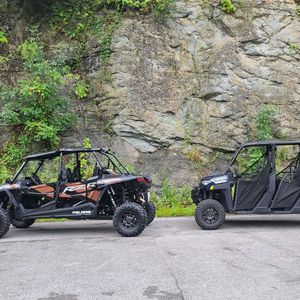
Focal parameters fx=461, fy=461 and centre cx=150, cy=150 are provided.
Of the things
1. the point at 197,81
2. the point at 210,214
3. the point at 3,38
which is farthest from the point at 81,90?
the point at 210,214

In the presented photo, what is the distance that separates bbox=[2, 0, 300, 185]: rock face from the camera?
16.2 m

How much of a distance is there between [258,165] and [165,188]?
186 inches

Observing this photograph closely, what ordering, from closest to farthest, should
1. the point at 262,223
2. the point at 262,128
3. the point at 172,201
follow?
1. the point at 262,223
2. the point at 172,201
3. the point at 262,128

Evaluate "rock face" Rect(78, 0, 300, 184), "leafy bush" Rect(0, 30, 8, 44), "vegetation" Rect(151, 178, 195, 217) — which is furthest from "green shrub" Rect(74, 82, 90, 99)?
"vegetation" Rect(151, 178, 195, 217)

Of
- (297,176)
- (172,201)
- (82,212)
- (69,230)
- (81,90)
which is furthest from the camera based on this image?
(81,90)

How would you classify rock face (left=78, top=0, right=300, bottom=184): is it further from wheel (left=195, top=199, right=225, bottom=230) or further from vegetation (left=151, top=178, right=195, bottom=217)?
wheel (left=195, top=199, right=225, bottom=230)

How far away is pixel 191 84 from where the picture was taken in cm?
1712

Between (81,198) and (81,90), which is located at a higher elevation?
(81,90)

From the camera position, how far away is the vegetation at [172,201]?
13.0 m

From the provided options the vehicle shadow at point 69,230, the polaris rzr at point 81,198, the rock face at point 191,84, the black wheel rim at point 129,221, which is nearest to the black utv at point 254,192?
the polaris rzr at point 81,198

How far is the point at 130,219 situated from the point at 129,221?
5 cm

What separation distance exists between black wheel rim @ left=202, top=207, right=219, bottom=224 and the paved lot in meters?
0.29

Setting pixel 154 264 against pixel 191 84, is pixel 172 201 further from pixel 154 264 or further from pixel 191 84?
pixel 154 264

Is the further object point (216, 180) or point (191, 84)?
point (191, 84)
